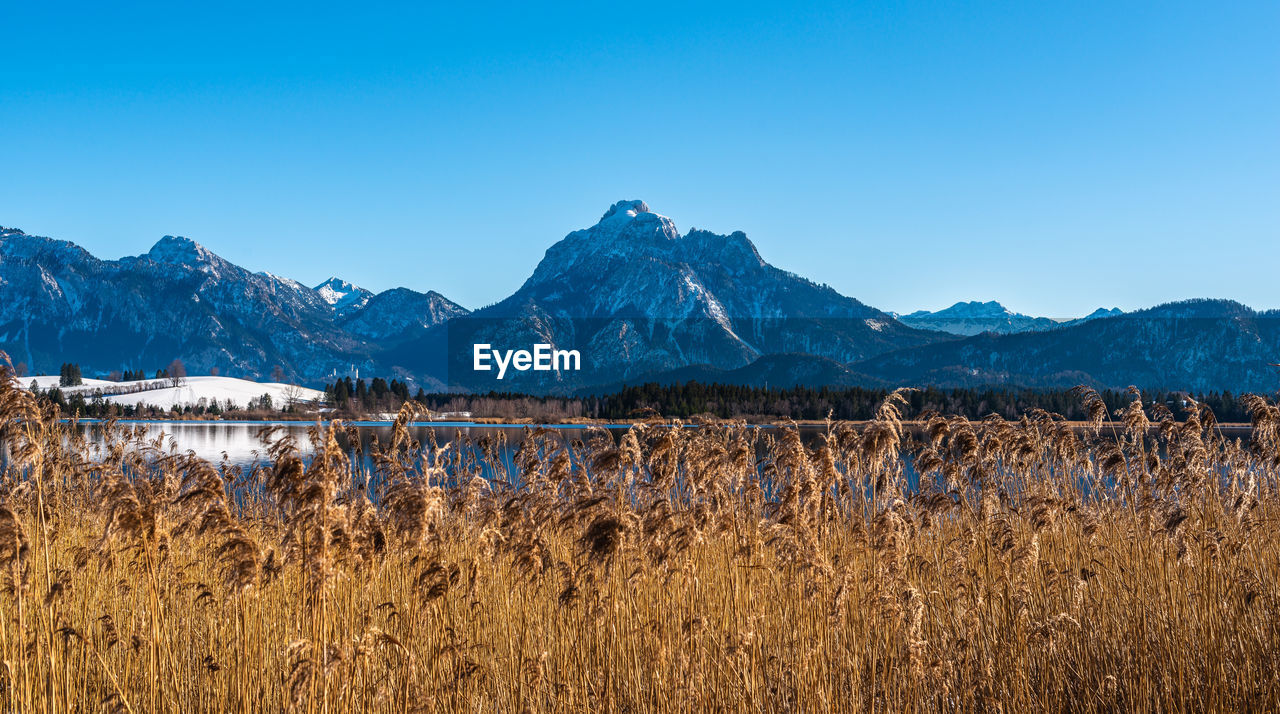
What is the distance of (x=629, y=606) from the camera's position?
6.48 meters

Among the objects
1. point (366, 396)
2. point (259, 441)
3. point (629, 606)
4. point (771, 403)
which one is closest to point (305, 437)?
point (771, 403)

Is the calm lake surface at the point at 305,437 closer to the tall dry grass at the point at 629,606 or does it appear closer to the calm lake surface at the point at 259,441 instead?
the calm lake surface at the point at 259,441

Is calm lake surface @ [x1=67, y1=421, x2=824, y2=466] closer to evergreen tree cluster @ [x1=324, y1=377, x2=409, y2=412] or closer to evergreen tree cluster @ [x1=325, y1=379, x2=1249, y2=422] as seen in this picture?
evergreen tree cluster @ [x1=325, y1=379, x2=1249, y2=422]

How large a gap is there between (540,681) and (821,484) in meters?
3.07

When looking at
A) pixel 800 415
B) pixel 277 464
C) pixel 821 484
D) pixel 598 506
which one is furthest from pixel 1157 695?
pixel 800 415

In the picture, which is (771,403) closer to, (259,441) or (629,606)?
(629,606)

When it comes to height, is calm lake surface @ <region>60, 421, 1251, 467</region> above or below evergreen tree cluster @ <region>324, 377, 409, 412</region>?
below

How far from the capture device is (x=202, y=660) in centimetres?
614

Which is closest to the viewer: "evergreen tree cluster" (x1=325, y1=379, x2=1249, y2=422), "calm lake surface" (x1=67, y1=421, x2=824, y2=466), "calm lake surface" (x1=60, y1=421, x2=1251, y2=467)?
"calm lake surface" (x1=60, y1=421, x2=1251, y2=467)

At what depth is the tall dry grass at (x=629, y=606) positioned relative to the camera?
4.78 metres

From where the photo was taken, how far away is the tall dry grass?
4781mm

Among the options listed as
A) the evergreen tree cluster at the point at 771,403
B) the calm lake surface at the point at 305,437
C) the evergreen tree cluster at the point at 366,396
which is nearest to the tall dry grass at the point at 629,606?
the calm lake surface at the point at 305,437

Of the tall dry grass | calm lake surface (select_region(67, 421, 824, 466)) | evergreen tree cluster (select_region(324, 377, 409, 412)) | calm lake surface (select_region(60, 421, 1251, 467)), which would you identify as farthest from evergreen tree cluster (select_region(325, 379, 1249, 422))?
the tall dry grass

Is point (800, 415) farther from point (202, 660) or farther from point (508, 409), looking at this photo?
point (202, 660)
